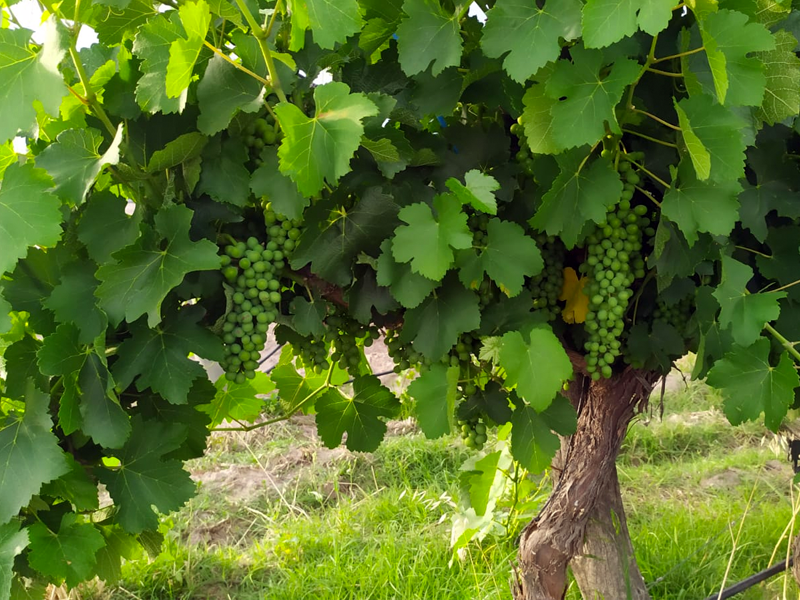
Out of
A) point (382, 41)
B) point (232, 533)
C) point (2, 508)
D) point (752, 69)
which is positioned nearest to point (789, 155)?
point (752, 69)

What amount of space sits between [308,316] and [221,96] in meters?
0.31

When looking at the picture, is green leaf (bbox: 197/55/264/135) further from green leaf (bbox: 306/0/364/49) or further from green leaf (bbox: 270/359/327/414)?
green leaf (bbox: 270/359/327/414)

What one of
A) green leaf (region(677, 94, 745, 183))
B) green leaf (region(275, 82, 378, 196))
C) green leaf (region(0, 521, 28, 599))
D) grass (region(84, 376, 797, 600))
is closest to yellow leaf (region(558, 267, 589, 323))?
green leaf (region(677, 94, 745, 183))

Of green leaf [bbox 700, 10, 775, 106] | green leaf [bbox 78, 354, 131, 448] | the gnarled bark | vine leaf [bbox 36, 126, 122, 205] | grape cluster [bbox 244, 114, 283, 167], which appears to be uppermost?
vine leaf [bbox 36, 126, 122, 205]

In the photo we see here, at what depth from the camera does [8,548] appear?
0.84m

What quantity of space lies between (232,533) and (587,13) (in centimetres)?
284

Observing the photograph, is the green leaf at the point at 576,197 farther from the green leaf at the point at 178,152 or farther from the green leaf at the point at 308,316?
the green leaf at the point at 178,152

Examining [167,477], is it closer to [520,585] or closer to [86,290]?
[86,290]

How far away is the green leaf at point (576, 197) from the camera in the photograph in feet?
2.91

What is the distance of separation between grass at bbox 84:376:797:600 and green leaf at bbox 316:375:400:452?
134 cm

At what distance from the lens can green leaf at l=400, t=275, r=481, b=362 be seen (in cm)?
91

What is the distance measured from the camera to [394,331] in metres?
1.12

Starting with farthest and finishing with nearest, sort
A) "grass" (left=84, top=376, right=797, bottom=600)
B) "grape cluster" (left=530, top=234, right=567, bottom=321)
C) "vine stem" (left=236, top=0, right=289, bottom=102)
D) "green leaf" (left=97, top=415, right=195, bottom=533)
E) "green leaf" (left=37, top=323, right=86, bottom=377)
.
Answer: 1. "grass" (left=84, top=376, right=797, bottom=600)
2. "grape cluster" (left=530, top=234, right=567, bottom=321)
3. "green leaf" (left=97, top=415, right=195, bottom=533)
4. "green leaf" (left=37, top=323, right=86, bottom=377)
5. "vine stem" (left=236, top=0, right=289, bottom=102)

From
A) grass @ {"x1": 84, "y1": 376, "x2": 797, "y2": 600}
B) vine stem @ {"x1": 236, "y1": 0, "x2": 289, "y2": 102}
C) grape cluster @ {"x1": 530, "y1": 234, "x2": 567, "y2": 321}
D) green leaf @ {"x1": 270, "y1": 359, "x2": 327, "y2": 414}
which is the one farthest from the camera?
grass @ {"x1": 84, "y1": 376, "x2": 797, "y2": 600}
